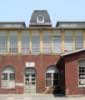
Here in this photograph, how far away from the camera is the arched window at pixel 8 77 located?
36562mm

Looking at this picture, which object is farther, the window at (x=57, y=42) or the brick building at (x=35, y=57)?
the window at (x=57, y=42)

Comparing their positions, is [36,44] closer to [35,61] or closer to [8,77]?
[35,61]

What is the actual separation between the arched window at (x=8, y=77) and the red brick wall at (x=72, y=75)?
6.32 meters

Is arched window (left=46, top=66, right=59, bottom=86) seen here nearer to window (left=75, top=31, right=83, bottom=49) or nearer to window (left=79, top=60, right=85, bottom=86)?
window (left=75, top=31, right=83, bottom=49)

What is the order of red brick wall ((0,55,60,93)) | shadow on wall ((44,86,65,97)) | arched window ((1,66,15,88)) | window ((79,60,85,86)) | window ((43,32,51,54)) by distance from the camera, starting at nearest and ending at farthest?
window ((79,60,85,86))
shadow on wall ((44,86,65,97))
arched window ((1,66,15,88))
red brick wall ((0,55,60,93))
window ((43,32,51,54))

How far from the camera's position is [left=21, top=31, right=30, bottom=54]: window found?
3753 centimetres

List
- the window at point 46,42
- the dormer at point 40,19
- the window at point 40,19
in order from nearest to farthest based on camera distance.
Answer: the window at point 46,42 < the dormer at point 40,19 < the window at point 40,19

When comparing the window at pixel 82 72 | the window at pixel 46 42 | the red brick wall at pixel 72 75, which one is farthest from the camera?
the window at pixel 46 42

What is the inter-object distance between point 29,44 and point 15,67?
278 cm

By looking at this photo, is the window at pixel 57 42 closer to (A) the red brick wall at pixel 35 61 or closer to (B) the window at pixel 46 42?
(B) the window at pixel 46 42

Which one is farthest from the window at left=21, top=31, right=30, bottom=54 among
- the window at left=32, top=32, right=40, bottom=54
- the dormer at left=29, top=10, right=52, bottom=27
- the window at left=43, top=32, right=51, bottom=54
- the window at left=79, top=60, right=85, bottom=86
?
the dormer at left=29, top=10, right=52, bottom=27

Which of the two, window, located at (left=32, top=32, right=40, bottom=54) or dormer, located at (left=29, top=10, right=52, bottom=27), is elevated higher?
dormer, located at (left=29, top=10, right=52, bottom=27)

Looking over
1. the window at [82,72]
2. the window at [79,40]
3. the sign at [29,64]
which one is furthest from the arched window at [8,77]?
the window at [82,72]

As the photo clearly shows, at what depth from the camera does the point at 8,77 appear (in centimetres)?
3675
